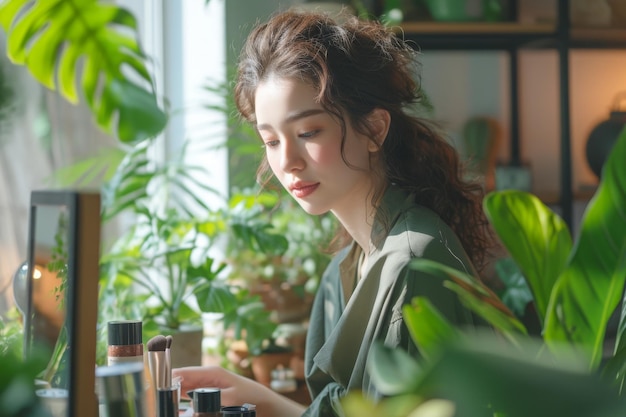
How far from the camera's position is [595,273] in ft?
2.38

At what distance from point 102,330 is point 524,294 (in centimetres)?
113

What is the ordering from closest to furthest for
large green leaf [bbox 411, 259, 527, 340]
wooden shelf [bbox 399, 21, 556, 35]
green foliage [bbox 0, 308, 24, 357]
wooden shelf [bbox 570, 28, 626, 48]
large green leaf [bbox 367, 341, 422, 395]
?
large green leaf [bbox 367, 341, 422, 395] < large green leaf [bbox 411, 259, 527, 340] < green foliage [bbox 0, 308, 24, 357] < wooden shelf [bbox 399, 21, 556, 35] < wooden shelf [bbox 570, 28, 626, 48]

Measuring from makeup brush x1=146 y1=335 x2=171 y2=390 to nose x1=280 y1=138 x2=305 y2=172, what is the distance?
1.53ft

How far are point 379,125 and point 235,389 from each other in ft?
1.64

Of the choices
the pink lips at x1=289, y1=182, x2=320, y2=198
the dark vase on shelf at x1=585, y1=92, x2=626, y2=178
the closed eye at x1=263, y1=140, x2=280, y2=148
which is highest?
the dark vase on shelf at x1=585, y1=92, x2=626, y2=178

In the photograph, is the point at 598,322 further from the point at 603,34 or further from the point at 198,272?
the point at 603,34

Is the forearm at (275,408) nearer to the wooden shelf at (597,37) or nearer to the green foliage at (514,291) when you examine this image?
the green foliage at (514,291)

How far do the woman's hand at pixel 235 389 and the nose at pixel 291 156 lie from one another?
353mm

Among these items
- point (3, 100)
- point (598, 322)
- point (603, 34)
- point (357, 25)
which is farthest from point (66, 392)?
point (603, 34)

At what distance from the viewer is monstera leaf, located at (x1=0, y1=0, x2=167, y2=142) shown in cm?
80

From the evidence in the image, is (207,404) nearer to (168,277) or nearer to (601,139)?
(168,277)

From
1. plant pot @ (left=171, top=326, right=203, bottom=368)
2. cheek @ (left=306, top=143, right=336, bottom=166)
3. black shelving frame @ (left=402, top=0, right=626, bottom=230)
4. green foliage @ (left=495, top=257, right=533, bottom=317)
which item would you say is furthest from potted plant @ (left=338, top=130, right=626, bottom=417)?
black shelving frame @ (left=402, top=0, right=626, bottom=230)

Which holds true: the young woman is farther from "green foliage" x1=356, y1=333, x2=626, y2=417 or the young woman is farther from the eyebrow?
A: "green foliage" x1=356, y1=333, x2=626, y2=417

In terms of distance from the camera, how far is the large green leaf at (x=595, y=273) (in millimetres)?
684
